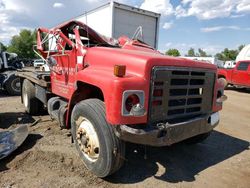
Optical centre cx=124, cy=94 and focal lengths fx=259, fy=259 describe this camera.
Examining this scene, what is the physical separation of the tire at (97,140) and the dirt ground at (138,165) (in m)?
0.23

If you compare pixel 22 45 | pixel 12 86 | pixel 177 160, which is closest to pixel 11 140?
pixel 177 160

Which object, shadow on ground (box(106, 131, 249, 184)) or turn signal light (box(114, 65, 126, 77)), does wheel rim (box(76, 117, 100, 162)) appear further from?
turn signal light (box(114, 65, 126, 77))

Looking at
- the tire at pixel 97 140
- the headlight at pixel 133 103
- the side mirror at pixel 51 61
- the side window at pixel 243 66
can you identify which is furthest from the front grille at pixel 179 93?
the side window at pixel 243 66

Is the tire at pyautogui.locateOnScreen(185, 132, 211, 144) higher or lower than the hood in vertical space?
lower

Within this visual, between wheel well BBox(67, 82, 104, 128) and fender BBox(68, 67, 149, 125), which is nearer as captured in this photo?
fender BBox(68, 67, 149, 125)

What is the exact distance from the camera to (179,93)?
11.3 ft

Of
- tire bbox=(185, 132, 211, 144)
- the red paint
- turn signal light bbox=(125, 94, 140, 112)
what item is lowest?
tire bbox=(185, 132, 211, 144)

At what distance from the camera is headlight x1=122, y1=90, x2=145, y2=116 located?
2.89m

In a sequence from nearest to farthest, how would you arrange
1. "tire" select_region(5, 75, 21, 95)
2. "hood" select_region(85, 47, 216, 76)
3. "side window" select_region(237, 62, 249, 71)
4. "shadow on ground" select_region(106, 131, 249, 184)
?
"hood" select_region(85, 47, 216, 76) → "shadow on ground" select_region(106, 131, 249, 184) → "tire" select_region(5, 75, 21, 95) → "side window" select_region(237, 62, 249, 71)

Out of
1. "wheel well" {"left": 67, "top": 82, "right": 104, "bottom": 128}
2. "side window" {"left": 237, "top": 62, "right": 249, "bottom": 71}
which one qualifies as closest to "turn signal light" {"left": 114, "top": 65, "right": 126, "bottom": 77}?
"wheel well" {"left": 67, "top": 82, "right": 104, "bottom": 128}

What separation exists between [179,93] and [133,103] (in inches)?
30.4

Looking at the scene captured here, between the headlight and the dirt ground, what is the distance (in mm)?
1079

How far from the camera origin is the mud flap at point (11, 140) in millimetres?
4023

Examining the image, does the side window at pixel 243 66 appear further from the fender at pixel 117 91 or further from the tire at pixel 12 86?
the fender at pixel 117 91
